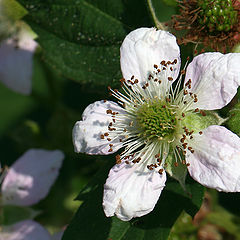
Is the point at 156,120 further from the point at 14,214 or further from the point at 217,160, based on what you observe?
the point at 14,214

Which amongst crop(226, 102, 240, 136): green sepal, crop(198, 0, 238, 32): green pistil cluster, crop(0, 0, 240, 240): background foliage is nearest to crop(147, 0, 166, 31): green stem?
crop(0, 0, 240, 240): background foliage

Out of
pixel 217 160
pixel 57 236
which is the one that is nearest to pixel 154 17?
pixel 217 160

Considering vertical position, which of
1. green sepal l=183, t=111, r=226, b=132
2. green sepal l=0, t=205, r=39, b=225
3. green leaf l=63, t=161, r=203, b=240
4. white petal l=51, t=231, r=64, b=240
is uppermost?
green sepal l=183, t=111, r=226, b=132

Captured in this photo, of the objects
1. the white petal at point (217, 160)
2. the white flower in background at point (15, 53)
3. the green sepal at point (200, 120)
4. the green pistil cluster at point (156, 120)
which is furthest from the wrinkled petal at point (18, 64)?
the white petal at point (217, 160)

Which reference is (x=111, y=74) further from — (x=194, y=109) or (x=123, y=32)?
(x=194, y=109)

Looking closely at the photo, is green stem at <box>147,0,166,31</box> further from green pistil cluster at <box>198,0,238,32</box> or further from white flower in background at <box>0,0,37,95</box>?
white flower in background at <box>0,0,37,95</box>
